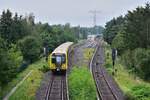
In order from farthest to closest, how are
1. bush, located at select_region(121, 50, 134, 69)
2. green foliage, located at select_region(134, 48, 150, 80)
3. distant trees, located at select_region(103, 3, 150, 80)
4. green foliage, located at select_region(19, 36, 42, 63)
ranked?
green foliage, located at select_region(19, 36, 42, 63) < bush, located at select_region(121, 50, 134, 69) < distant trees, located at select_region(103, 3, 150, 80) < green foliage, located at select_region(134, 48, 150, 80)

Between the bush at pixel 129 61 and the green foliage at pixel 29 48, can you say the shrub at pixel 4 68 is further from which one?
the green foliage at pixel 29 48

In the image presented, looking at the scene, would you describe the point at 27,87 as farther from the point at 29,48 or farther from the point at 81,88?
the point at 29,48

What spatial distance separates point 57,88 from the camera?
4088 cm

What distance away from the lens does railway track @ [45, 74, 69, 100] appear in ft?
118

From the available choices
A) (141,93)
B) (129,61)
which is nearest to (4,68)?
(141,93)

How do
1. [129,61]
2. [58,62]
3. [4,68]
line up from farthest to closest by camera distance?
1. [129,61]
2. [58,62]
3. [4,68]

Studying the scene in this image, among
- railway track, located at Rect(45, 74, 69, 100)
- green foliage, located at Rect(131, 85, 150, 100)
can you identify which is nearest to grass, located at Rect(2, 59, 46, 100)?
railway track, located at Rect(45, 74, 69, 100)

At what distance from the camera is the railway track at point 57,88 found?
36.0 m

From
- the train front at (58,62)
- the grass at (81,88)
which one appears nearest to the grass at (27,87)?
the train front at (58,62)

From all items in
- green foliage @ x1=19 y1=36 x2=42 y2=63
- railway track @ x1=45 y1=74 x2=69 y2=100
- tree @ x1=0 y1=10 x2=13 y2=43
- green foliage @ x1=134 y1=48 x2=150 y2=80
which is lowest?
railway track @ x1=45 y1=74 x2=69 y2=100

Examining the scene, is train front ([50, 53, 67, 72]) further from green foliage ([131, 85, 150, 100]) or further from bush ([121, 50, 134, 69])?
green foliage ([131, 85, 150, 100])

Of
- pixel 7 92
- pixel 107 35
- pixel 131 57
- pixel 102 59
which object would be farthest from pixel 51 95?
pixel 107 35

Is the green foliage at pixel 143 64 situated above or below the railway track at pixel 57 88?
above

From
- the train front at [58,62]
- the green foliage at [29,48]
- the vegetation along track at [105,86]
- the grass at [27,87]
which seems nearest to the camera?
the grass at [27,87]
